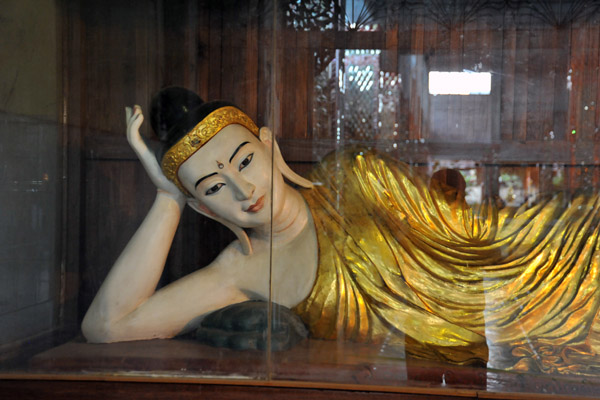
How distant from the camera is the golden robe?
1522 mm

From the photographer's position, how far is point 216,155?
5.20 feet

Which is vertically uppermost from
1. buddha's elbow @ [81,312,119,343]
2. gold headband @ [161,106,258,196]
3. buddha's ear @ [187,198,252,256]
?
gold headband @ [161,106,258,196]

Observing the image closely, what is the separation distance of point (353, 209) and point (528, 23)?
63 cm

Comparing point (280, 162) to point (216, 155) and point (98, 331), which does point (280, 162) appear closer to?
point (216, 155)

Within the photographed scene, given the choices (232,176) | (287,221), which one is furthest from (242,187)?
(287,221)

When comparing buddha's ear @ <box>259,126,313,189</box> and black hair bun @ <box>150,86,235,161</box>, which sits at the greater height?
black hair bun @ <box>150,86,235,161</box>

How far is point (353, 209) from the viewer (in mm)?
1640

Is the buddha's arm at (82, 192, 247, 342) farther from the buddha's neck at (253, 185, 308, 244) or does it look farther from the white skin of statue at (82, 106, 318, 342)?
the buddha's neck at (253, 185, 308, 244)

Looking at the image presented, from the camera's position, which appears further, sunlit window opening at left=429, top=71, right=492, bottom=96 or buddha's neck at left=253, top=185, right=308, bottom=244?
buddha's neck at left=253, top=185, right=308, bottom=244

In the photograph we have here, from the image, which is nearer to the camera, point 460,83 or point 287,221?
point 460,83

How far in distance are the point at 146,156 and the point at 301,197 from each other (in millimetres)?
410

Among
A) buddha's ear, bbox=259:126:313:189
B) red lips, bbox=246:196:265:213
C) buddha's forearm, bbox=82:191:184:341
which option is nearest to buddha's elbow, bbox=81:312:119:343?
buddha's forearm, bbox=82:191:184:341

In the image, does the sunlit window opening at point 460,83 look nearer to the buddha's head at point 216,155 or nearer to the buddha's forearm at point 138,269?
the buddha's head at point 216,155

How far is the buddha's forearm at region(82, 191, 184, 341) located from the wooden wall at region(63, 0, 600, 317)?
0.10 ft
